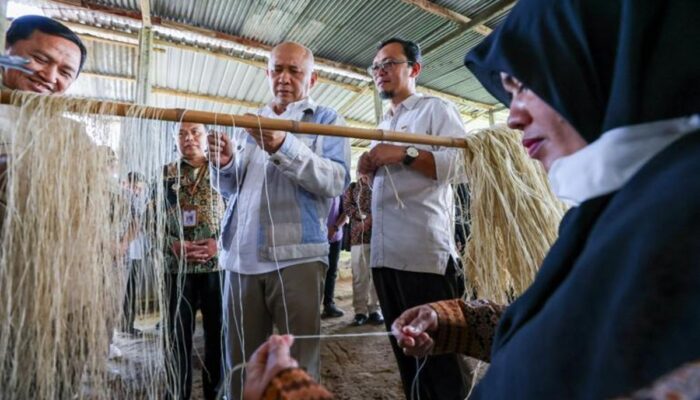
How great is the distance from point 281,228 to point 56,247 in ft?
2.56

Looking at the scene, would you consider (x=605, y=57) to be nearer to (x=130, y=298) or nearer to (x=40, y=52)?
(x=130, y=298)

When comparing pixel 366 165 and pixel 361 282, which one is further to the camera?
pixel 361 282

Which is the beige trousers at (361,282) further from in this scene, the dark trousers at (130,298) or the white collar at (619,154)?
the white collar at (619,154)

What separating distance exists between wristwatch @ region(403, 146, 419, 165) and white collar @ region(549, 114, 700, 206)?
0.98 metres

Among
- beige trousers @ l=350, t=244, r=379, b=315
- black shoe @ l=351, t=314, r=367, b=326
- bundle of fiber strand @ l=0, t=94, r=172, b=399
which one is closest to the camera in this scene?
bundle of fiber strand @ l=0, t=94, r=172, b=399

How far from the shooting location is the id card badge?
2.11 meters

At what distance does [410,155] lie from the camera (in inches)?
60.5

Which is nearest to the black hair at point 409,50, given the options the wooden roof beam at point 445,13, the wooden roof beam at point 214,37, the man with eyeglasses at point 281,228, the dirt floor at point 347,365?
the man with eyeglasses at point 281,228

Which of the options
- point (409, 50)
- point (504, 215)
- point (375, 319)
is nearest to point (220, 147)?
point (409, 50)

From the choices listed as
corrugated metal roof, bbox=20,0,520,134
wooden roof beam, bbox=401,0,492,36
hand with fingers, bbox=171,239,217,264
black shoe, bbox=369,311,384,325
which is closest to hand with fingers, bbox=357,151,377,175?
hand with fingers, bbox=171,239,217,264

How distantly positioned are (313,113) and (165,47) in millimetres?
3253

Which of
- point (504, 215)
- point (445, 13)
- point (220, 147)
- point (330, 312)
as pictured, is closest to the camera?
point (220, 147)

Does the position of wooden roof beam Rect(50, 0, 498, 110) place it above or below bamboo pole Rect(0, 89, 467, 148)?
above

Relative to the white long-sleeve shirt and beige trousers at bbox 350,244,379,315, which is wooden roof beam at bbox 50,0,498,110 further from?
the white long-sleeve shirt
